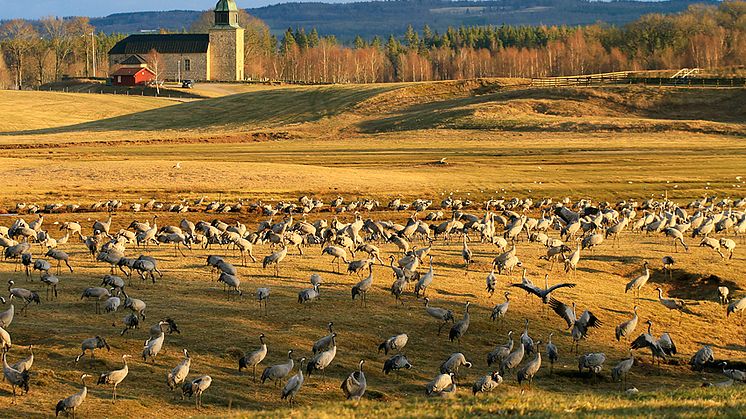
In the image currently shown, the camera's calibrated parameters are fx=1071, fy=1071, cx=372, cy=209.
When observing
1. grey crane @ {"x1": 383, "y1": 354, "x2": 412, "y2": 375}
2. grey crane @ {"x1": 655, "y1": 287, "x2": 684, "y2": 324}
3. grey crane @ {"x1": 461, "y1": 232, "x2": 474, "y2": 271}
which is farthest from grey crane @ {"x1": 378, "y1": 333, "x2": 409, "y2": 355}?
grey crane @ {"x1": 461, "y1": 232, "x2": 474, "y2": 271}

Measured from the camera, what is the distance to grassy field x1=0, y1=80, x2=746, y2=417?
67.5ft

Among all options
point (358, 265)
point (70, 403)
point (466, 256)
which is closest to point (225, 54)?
point (466, 256)

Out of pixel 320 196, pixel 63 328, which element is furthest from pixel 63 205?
pixel 63 328

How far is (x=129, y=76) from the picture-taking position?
17012cm

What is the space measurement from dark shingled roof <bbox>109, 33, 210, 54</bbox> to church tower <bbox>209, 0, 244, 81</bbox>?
2402 millimetres

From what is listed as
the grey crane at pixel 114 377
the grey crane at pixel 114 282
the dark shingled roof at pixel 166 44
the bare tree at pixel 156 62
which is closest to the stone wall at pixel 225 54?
the dark shingled roof at pixel 166 44

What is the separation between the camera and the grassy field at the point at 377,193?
2056 centimetres

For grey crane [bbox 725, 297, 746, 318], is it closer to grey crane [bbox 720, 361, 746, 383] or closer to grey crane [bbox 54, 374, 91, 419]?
grey crane [bbox 720, 361, 746, 383]

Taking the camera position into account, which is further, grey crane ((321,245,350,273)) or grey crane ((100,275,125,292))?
grey crane ((321,245,350,273))

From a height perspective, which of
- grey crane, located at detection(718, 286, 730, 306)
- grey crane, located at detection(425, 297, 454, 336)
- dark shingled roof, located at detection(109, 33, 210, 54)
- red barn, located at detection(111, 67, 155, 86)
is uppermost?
dark shingled roof, located at detection(109, 33, 210, 54)

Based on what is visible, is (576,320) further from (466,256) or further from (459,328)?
(466,256)

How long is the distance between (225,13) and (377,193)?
5731 inches

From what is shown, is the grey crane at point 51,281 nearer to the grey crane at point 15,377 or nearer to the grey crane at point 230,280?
the grey crane at point 230,280

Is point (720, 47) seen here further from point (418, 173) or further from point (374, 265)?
point (374, 265)
